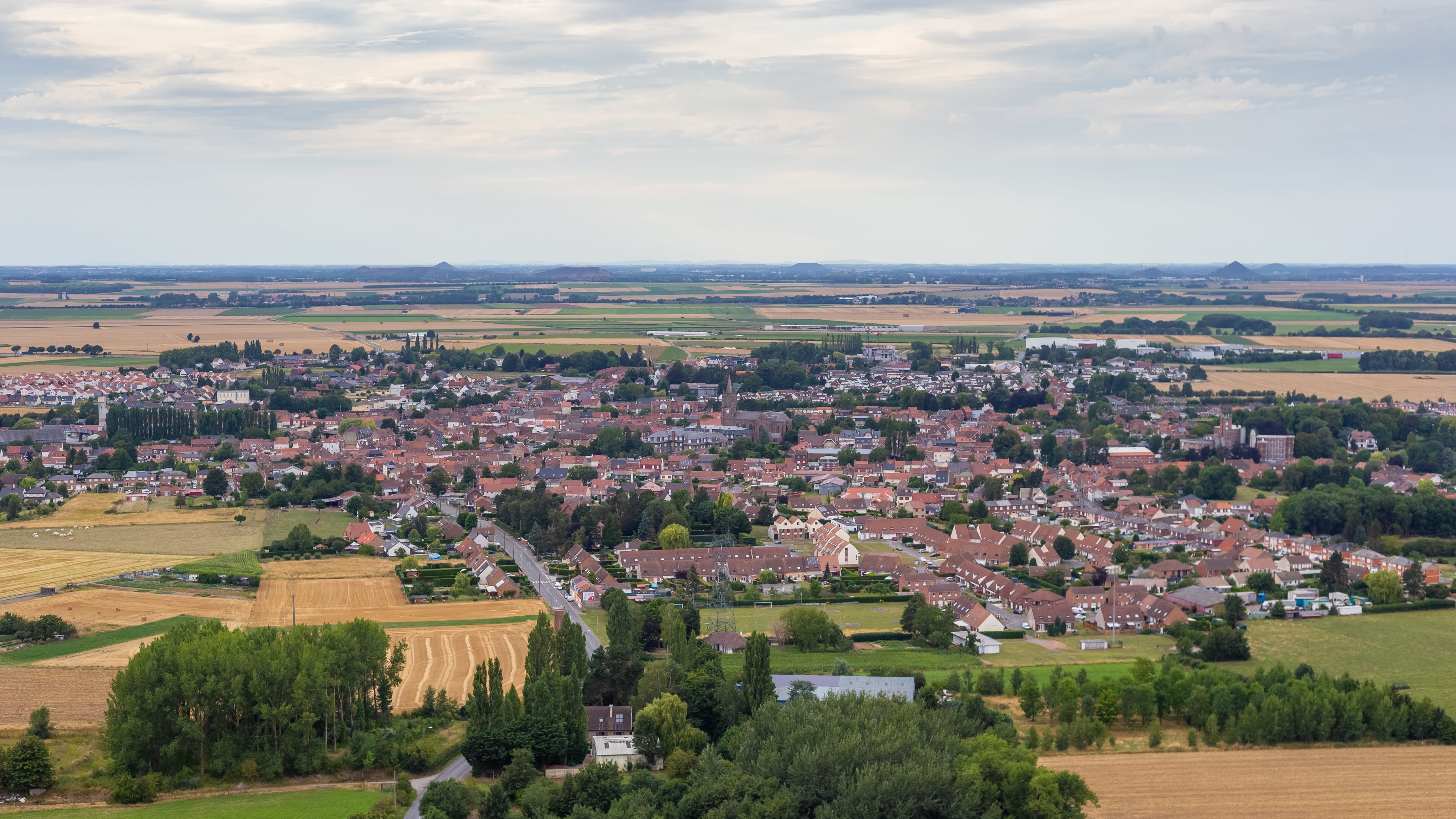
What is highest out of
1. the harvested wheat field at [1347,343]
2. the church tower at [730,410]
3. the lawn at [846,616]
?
the harvested wheat field at [1347,343]

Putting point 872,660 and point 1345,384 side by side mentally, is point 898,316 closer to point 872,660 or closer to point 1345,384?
point 1345,384

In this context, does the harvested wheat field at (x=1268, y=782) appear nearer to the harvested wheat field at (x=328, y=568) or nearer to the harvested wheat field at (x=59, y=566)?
the harvested wheat field at (x=328, y=568)

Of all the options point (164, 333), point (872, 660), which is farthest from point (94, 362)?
point (872, 660)

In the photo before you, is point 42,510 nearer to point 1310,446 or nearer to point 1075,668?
point 1075,668

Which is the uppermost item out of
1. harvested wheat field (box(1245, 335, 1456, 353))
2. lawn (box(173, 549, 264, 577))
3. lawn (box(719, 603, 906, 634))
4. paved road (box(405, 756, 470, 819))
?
harvested wheat field (box(1245, 335, 1456, 353))

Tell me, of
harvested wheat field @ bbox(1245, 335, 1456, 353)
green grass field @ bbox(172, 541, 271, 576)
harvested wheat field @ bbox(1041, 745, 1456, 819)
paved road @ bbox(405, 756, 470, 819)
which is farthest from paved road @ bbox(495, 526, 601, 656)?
harvested wheat field @ bbox(1245, 335, 1456, 353)

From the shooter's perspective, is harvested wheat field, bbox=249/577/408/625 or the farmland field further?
harvested wheat field, bbox=249/577/408/625

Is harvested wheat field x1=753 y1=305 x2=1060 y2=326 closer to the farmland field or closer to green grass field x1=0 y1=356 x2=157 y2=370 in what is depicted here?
green grass field x1=0 y1=356 x2=157 y2=370

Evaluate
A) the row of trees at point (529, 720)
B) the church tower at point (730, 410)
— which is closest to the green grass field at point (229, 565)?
the row of trees at point (529, 720)
